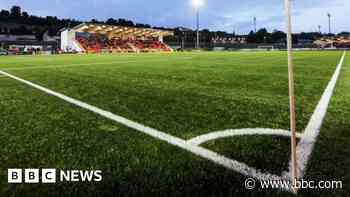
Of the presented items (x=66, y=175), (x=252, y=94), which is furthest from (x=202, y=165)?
(x=252, y=94)

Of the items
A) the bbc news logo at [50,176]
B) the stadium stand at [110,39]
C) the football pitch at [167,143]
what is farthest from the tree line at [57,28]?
the bbc news logo at [50,176]

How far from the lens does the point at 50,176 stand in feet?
6.26

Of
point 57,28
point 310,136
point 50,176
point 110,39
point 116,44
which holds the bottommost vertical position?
point 50,176

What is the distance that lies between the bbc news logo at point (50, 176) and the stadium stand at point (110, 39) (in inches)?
2174

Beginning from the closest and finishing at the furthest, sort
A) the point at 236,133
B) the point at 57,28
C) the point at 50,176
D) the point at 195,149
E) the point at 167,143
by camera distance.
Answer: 1. the point at 50,176
2. the point at 195,149
3. the point at 167,143
4. the point at 236,133
5. the point at 57,28

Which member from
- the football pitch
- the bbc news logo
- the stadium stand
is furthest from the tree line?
the bbc news logo

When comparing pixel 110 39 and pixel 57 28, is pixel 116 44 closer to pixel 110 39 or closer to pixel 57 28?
pixel 110 39

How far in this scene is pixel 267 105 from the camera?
3961mm

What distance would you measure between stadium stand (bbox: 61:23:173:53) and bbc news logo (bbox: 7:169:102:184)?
5523cm

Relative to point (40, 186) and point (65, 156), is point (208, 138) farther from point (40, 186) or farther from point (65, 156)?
point (40, 186)

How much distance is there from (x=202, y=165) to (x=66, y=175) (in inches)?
35.5

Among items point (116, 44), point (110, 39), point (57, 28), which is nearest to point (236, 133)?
point (116, 44)

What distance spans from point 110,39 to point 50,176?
67.6 metres

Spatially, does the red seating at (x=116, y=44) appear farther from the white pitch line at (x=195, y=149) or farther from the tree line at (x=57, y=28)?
the white pitch line at (x=195, y=149)
